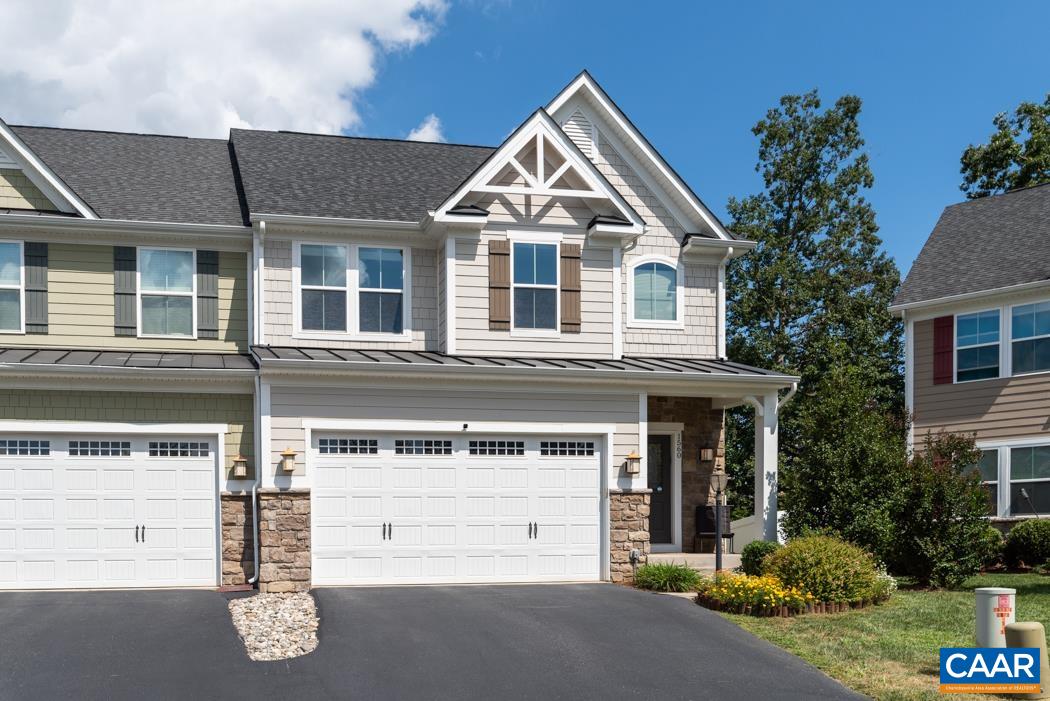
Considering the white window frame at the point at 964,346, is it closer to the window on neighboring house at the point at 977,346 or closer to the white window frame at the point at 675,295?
the window on neighboring house at the point at 977,346

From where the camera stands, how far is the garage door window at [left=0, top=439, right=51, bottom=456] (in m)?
15.3

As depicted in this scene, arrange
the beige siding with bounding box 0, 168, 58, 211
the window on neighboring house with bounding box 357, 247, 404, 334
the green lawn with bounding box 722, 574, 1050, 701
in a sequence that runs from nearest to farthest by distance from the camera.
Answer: the green lawn with bounding box 722, 574, 1050, 701 → the beige siding with bounding box 0, 168, 58, 211 → the window on neighboring house with bounding box 357, 247, 404, 334

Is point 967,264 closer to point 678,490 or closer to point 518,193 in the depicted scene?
point 678,490

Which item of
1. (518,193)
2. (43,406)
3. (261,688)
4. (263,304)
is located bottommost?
(261,688)

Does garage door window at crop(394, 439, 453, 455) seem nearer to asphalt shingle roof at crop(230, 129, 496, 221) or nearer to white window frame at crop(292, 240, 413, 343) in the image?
white window frame at crop(292, 240, 413, 343)

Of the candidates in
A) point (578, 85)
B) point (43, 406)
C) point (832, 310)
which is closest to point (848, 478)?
point (578, 85)

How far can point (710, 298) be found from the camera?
1970 cm

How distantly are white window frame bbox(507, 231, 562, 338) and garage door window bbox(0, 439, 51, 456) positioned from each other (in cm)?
738

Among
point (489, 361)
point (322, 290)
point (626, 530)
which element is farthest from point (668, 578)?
point (322, 290)

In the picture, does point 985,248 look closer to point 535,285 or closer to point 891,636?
point 535,285

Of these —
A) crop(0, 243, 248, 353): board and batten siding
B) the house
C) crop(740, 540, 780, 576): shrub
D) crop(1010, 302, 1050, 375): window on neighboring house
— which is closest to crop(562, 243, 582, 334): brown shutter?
the house

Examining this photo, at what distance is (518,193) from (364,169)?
164 inches

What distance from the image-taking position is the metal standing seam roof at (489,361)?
16.1 metres

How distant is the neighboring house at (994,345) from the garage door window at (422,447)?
9692 millimetres
